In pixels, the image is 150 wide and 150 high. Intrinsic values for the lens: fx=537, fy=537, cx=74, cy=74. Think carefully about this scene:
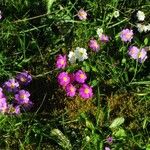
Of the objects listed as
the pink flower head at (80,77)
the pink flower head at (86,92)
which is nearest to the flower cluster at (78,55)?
the pink flower head at (80,77)

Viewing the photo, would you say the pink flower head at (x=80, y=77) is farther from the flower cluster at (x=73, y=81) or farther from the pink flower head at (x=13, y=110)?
the pink flower head at (x=13, y=110)

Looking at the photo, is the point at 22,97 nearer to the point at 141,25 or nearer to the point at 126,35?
the point at 126,35

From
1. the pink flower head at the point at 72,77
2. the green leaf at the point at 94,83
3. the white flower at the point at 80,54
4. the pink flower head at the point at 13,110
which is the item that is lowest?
the pink flower head at the point at 13,110

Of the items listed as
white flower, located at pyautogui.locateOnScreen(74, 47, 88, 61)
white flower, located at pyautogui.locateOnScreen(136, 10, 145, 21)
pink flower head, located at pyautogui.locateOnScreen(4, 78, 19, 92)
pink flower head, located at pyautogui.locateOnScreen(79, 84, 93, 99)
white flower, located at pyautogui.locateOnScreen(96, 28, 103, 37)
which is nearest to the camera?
pink flower head, located at pyautogui.locateOnScreen(4, 78, 19, 92)

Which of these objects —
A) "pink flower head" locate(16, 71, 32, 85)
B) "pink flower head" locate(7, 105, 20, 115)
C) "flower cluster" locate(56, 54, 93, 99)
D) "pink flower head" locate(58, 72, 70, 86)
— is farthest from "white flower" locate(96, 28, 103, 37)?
"pink flower head" locate(7, 105, 20, 115)

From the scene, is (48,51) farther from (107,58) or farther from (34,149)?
(34,149)

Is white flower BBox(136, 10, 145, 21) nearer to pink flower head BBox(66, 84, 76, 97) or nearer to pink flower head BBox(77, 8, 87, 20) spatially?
pink flower head BBox(77, 8, 87, 20)

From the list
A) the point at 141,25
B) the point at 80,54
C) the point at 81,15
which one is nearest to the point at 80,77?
the point at 80,54

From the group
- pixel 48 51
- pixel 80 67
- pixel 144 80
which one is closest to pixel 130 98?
pixel 144 80
